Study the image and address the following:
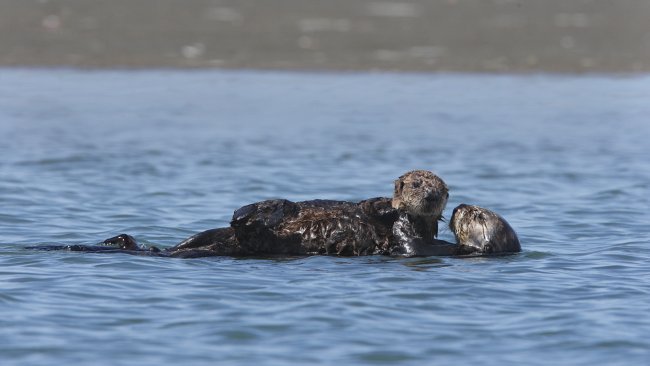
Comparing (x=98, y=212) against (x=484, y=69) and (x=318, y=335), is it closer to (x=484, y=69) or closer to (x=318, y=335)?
(x=318, y=335)

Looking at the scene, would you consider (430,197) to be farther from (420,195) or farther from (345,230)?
(345,230)

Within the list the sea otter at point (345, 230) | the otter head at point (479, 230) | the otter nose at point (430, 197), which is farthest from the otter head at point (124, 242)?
the otter head at point (479, 230)

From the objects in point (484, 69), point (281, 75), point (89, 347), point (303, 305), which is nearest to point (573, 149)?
point (484, 69)

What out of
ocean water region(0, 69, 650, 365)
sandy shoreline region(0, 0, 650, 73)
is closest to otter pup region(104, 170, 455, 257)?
ocean water region(0, 69, 650, 365)

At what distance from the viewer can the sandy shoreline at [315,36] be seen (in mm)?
19922

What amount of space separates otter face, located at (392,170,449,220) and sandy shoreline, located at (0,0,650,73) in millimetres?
12526

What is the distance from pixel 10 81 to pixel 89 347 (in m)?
14.5

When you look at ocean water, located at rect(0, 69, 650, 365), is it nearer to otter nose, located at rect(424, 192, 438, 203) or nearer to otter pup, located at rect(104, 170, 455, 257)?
otter pup, located at rect(104, 170, 455, 257)

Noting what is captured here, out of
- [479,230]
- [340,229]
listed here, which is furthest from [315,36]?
[340,229]

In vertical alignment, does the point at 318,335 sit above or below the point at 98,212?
below

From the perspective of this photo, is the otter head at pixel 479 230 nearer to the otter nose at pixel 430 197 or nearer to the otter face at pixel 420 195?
the otter face at pixel 420 195

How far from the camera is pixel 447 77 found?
2020 cm

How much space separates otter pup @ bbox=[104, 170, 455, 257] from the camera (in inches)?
288

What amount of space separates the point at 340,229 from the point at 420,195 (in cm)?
57
